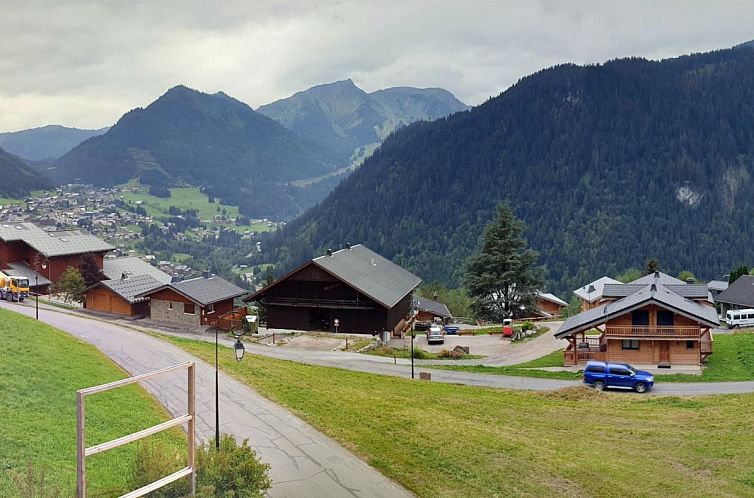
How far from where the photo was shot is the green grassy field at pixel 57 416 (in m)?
13.2

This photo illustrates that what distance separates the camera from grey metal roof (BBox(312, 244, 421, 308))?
55.5 m

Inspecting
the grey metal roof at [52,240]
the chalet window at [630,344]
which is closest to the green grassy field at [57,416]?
the chalet window at [630,344]

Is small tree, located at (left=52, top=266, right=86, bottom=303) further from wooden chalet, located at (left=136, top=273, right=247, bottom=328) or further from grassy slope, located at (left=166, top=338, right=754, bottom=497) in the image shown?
grassy slope, located at (left=166, top=338, right=754, bottom=497)

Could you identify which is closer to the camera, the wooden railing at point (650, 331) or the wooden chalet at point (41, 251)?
the wooden railing at point (650, 331)

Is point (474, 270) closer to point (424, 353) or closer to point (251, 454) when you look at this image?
point (424, 353)

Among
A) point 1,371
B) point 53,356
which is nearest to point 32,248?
point 53,356

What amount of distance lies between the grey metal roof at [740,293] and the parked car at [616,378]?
48.7 metres

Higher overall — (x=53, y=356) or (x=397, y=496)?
(x=53, y=356)

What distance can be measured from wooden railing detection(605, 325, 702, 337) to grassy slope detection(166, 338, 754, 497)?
1129cm

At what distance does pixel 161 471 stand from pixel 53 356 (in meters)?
14.1

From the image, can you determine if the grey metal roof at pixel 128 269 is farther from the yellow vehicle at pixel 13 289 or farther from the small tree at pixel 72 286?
the yellow vehicle at pixel 13 289

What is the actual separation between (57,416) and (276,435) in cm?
717

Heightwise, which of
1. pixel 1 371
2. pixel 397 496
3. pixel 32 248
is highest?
pixel 32 248

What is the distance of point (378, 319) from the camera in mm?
55344
